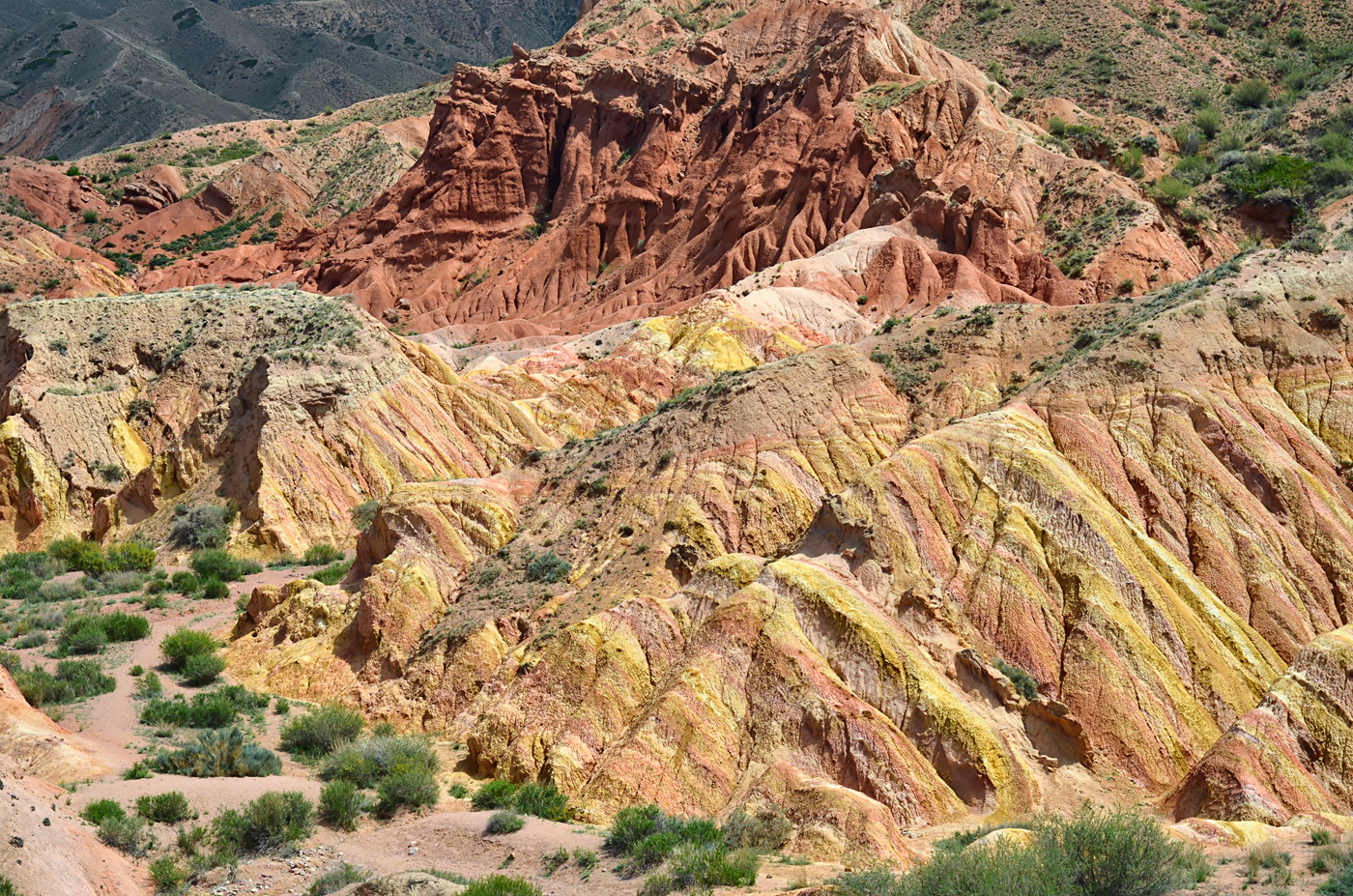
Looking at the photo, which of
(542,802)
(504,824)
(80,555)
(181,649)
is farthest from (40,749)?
(80,555)

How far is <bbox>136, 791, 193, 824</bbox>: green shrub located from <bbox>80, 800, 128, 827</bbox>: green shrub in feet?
1.07

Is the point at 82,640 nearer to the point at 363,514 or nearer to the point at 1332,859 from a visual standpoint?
the point at 363,514

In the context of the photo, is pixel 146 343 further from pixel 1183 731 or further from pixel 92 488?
pixel 1183 731

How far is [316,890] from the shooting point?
18.1 metres

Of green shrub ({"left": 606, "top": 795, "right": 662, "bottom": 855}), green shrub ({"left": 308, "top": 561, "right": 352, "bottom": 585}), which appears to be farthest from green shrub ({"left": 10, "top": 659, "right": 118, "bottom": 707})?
green shrub ({"left": 606, "top": 795, "right": 662, "bottom": 855})

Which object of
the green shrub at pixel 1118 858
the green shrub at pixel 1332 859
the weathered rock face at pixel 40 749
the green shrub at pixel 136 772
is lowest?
the green shrub at pixel 136 772

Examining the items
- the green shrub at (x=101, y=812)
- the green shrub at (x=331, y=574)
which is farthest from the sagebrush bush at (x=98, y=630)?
the green shrub at (x=101, y=812)

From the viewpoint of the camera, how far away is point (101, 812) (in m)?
18.8

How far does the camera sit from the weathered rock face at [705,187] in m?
62.4

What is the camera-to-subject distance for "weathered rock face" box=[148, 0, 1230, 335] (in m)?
62.4

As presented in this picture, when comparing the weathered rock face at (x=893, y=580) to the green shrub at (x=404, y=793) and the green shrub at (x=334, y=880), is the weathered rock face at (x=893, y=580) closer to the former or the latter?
the green shrub at (x=404, y=793)

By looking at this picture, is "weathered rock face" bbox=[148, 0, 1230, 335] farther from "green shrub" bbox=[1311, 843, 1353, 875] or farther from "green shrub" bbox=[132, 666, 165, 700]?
"green shrub" bbox=[1311, 843, 1353, 875]

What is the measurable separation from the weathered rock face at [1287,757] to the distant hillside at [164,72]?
146601mm

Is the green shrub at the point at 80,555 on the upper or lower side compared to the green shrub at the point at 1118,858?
lower
